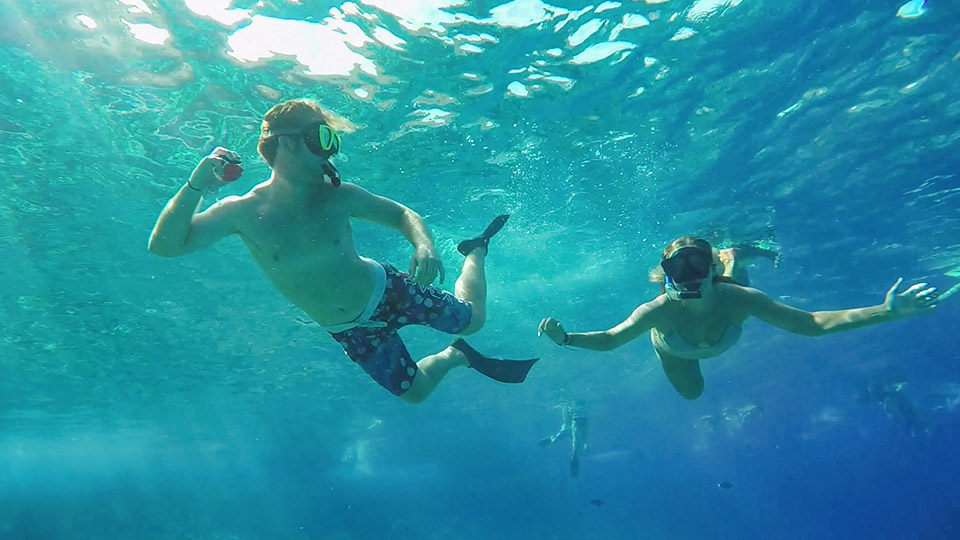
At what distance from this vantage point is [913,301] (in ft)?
16.2

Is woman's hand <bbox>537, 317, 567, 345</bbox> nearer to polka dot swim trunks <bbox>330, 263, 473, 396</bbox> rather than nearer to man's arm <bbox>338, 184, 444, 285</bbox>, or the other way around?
polka dot swim trunks <bbox>330, 263, 473, 396</bbox>

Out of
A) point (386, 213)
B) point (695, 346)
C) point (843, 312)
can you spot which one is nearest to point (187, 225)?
point (386, 213)

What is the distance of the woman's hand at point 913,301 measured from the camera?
16.2ft

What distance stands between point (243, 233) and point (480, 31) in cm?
607

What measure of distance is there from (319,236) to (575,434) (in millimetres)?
31224

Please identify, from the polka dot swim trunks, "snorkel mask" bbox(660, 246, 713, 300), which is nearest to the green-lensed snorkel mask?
the polka dot swim trunks

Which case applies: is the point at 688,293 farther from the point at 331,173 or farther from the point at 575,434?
the point at 575,434

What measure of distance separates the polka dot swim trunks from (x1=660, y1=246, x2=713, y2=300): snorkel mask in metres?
2.28

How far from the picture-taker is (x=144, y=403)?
108ft

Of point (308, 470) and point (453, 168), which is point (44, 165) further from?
point (308, 470)

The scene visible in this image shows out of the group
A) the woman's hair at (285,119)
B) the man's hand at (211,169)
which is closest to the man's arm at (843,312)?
the woman's hair at (285,119)

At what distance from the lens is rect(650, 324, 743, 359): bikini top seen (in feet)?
22.3

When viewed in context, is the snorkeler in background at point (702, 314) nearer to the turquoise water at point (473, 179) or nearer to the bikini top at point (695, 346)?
the bikini top at point (695, 346)

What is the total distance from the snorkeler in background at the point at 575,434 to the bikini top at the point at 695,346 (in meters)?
20.3
